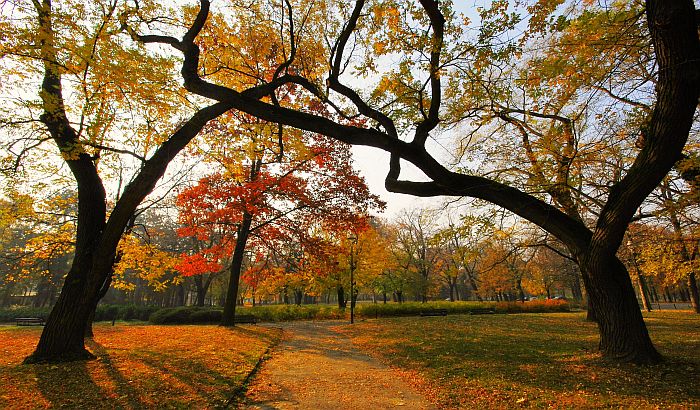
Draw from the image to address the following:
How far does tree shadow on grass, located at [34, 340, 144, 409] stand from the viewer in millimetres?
4309

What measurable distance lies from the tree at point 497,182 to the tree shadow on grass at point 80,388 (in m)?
5.04

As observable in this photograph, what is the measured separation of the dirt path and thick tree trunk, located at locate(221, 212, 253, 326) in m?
7.04

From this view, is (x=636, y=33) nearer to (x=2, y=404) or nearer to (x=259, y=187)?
(x=2, y=404)

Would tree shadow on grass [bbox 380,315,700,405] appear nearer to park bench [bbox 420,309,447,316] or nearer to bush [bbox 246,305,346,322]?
bush [bbox 246,305,346,322]

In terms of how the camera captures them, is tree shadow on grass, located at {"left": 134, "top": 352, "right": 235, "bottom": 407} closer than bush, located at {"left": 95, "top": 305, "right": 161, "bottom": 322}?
Yes

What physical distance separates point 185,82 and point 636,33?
804 cm

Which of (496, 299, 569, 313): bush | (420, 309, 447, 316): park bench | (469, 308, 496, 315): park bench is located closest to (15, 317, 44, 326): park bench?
(420, 309, 447, 316): park bench

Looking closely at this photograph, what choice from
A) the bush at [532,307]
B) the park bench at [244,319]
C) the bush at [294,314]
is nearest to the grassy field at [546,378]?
the park bench at [244,319]

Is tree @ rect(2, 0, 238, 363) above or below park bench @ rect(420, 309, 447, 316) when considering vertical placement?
above

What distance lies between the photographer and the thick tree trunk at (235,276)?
50.5ft

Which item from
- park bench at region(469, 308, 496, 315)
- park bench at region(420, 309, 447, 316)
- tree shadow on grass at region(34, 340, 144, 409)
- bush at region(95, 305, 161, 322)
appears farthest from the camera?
park bench at region(469, 308, 496, 315)

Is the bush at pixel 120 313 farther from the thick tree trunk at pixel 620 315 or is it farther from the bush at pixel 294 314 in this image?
the thick tree trunk at pixel 620 315

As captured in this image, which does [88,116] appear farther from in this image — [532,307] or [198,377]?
[532,307]

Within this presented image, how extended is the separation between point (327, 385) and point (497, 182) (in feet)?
16.9
